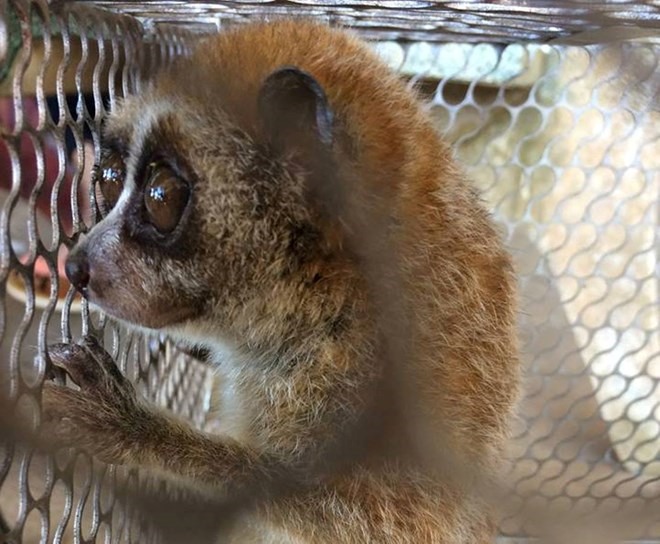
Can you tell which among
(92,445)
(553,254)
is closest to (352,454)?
(92,445)

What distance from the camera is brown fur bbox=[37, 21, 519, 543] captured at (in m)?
0.71

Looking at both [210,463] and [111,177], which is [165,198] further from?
[210,463]

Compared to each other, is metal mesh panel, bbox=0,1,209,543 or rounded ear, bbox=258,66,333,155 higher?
rounded ear, bbox=258,66,333,155

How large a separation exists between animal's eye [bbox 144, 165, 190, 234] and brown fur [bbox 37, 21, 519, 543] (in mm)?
11

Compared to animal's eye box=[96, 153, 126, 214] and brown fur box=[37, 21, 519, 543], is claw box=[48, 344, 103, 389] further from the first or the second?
animal's eye box=[96, 153, 126, 214]

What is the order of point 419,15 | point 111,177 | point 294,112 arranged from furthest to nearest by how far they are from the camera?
point 419,15, point 111,177, point 294,112

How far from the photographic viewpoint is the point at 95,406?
71 centimetres

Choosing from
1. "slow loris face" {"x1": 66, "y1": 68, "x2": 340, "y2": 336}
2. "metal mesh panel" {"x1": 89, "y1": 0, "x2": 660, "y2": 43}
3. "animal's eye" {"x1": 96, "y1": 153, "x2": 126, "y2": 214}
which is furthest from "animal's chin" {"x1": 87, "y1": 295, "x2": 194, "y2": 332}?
"metal mesh panel" {"x1": 89, "y1": 0, "x2": 660, "y2": 43}

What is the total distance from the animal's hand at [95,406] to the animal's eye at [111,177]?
16cm

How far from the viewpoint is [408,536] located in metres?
0.77

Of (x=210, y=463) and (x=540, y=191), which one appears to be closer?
(x=210, y=463)

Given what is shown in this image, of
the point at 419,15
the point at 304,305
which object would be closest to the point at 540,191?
the point at 419,15

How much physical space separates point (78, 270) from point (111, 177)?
0.12m

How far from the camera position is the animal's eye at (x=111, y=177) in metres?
0.79
